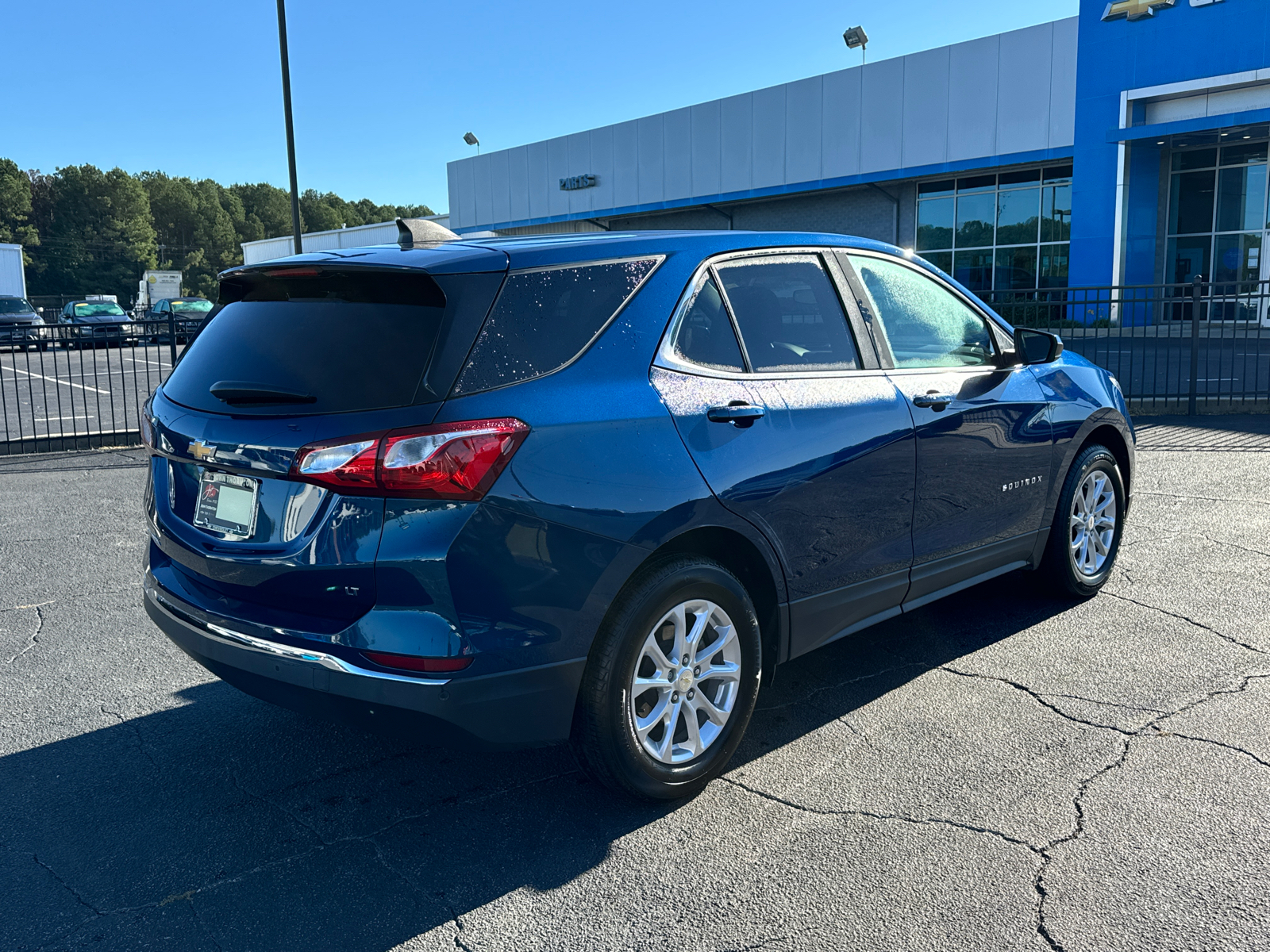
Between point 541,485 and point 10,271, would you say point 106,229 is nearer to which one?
point 10,271

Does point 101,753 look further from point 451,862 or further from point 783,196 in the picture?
point 783,196

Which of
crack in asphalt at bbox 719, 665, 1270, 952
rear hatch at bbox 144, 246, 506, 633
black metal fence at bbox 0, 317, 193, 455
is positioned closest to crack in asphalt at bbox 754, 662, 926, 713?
crack in asphalt at bbox 719, 665, 1270, 952

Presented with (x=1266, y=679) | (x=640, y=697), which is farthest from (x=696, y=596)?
(x=1266, y=679)

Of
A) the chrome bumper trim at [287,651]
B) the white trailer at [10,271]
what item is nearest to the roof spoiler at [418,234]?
the chrome bumper trim at [287,651]

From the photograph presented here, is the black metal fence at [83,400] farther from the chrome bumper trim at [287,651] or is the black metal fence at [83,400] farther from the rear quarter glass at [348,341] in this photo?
the chrome bumper trim at [287,651]

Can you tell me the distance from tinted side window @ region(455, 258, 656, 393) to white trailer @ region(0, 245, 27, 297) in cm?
5402

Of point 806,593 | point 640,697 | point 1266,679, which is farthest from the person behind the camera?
point 1266,679

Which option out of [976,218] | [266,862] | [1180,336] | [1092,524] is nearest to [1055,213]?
[976,218]

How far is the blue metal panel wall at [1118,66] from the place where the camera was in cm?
2317

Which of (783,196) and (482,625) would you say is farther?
(783,196)

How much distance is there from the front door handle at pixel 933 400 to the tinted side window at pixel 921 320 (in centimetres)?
14

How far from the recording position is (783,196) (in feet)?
117

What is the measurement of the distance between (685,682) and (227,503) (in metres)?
1.44

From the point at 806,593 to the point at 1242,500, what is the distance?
5418 mm
